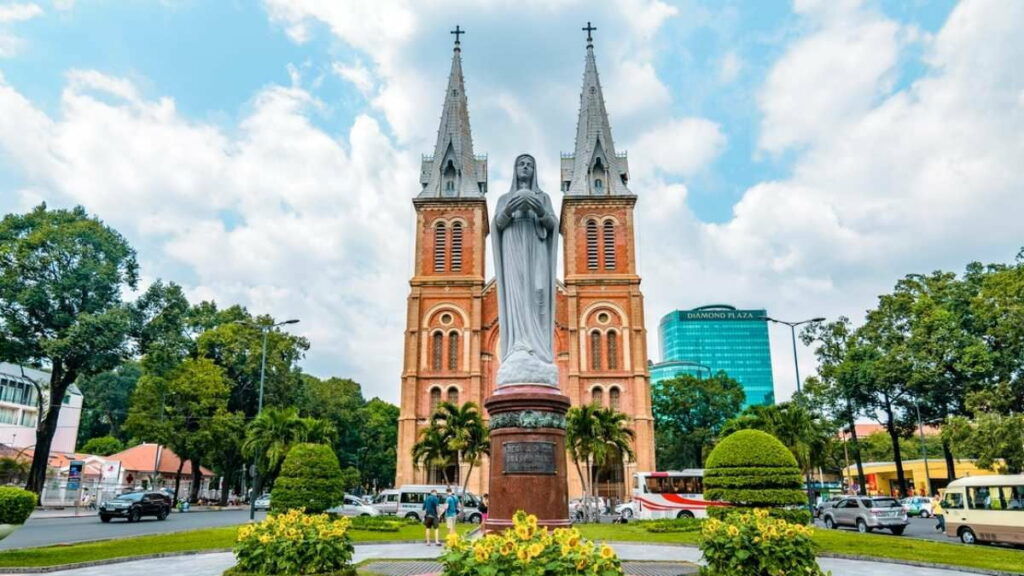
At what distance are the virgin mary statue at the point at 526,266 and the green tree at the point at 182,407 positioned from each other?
1195 inches

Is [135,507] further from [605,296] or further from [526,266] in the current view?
[605,296]

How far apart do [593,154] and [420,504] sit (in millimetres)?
26502

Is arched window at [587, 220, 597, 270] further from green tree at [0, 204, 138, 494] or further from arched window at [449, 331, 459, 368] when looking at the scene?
green tree at [0, 204, 138, 494]

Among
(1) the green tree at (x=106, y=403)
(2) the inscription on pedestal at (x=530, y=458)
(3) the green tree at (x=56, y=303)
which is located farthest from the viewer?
(1) the green tree at (x=106, y=403)

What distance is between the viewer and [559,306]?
44.2 metres

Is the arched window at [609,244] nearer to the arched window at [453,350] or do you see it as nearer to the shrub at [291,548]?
the arched window at [453,350]

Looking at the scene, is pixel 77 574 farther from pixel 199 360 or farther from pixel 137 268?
pixel 199 360

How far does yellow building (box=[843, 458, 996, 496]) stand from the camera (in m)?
50.5

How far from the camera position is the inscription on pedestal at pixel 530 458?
8.57m

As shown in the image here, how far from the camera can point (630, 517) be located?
29.3 m

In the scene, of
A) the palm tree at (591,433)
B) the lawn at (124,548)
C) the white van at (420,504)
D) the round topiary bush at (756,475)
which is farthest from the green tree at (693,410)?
the round topiary bush at (756,475)

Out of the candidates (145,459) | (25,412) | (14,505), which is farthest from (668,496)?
(25,412)

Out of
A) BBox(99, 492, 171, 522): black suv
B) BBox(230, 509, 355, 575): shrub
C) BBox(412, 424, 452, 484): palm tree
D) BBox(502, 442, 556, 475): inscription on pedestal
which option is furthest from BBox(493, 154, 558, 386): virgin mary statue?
BBox(99, 492, 171, 522): black suv

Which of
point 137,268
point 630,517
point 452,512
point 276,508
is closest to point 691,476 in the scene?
point 630,517
